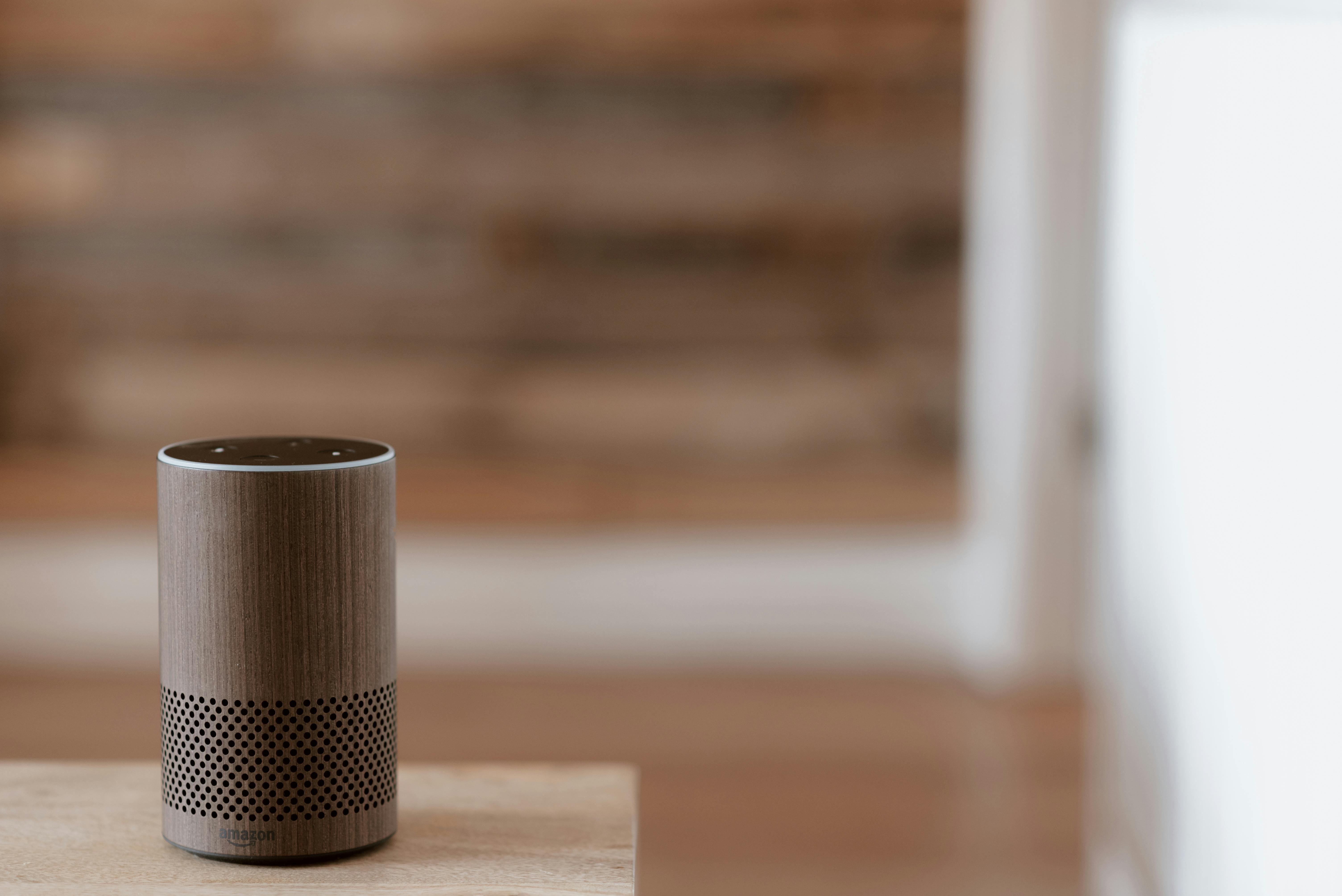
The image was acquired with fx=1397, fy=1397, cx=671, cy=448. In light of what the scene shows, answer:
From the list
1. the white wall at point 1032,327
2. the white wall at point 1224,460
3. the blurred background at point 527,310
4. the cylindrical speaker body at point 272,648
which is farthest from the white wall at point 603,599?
the cylindrical speaker body at point 272,648

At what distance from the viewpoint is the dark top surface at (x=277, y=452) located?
77cm

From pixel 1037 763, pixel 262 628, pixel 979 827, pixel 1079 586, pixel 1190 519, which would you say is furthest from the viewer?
pixel 1079 586

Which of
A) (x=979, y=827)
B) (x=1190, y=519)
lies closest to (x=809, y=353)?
(x=979, y=827)

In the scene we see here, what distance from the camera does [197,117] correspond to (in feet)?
8.11

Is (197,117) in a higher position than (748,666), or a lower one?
higher

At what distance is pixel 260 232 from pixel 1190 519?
1.87 metres

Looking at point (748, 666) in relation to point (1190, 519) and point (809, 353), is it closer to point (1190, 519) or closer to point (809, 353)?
point (809, 353)

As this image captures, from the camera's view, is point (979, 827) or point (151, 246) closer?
point (979, 827)

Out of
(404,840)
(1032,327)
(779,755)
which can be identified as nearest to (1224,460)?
(404,840)

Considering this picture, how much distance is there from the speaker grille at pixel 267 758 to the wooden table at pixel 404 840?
0.03 metres

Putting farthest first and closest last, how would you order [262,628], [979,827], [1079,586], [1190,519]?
[1079,586] < [979,827] < [1190,519] < [262,628]

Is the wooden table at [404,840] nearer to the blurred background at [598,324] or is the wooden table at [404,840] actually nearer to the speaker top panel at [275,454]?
the speaker top panel at [275,454]

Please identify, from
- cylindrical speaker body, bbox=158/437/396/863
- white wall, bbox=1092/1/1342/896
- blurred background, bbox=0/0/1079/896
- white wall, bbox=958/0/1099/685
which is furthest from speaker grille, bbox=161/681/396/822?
white wall, bbox=958/0/1099/685

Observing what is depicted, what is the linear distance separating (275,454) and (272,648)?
4.5 inches
